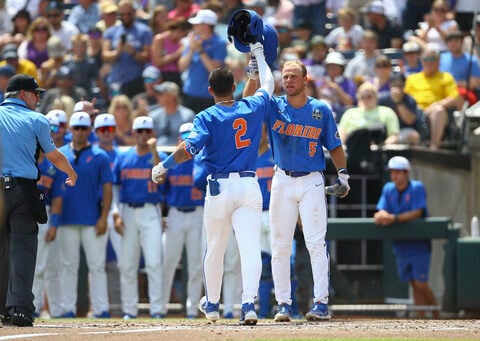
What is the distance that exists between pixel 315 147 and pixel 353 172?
18.0 ft

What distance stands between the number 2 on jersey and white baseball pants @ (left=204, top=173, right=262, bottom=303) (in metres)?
0.24

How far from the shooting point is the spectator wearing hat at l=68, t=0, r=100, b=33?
19328 mm

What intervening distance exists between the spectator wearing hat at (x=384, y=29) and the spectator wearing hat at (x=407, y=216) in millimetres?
4166

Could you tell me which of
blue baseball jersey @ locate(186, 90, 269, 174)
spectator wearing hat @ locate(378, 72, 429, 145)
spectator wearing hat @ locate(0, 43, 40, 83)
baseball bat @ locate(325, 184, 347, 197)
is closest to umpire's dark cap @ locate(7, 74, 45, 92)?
blue baseball jersey @ locate(186, 90, 269, 174)

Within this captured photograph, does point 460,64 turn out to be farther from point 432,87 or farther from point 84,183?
point 84,183

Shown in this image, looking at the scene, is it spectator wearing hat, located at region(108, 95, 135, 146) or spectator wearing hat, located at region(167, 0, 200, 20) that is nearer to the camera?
spectator wearing hat, located at region(108, 95, 135, 146)

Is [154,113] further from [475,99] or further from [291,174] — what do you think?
[291,174]

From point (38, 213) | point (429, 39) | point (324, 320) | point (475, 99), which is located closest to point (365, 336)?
point (324, 320)

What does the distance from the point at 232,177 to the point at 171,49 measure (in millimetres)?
8704

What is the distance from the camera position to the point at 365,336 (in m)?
8.47

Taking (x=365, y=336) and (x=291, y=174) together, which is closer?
(x=365, y=336)

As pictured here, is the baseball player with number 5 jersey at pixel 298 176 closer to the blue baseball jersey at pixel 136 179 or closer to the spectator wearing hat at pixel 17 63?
the blue baseball jersey at pixel 136 179

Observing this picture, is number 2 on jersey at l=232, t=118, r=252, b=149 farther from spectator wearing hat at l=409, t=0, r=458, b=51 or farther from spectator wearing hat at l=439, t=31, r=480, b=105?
spectator wearing hat at l=409, t=0, r=458, b=51

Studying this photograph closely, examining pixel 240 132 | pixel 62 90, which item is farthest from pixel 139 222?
pixel 240 132
